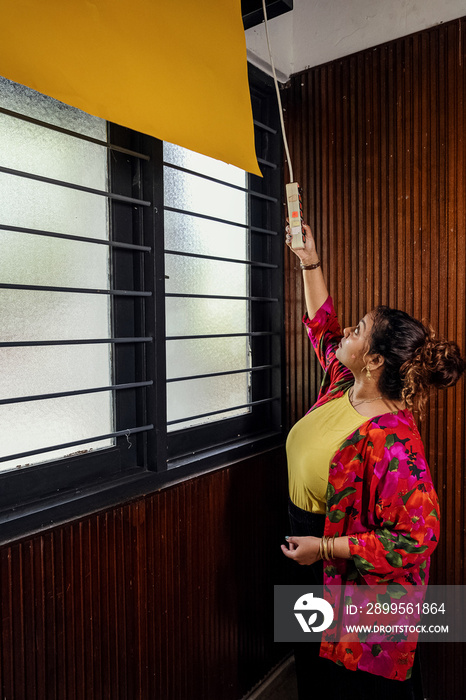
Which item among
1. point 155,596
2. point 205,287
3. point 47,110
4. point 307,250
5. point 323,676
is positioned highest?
point 47,110

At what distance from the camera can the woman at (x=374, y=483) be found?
3.99 feet

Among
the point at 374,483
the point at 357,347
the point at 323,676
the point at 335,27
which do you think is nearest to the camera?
the point at 374,483

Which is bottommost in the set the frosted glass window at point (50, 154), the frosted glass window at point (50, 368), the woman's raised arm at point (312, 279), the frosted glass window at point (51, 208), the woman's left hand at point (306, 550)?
the woman's left hand at point (306, 550)

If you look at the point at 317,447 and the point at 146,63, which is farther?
the point at 317,447

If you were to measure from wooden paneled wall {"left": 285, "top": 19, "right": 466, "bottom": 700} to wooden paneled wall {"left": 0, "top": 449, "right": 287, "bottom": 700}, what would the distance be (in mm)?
592

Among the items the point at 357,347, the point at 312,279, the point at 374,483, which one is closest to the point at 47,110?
the point at 312,279

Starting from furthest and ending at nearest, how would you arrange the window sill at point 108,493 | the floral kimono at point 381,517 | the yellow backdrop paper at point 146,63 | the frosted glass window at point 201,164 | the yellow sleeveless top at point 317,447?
the frosted glass window at point 201,164, the yellow sleeveless top at point 317,447, the floral kimono at point 381,517, the window sill at point 108,493, the yellow backdrop paper at point 146,63

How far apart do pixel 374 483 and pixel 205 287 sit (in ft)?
2.73

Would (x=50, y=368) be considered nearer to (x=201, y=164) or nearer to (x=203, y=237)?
(x=203, y=237)

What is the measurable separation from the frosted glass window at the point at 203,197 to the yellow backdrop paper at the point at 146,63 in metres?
0.27

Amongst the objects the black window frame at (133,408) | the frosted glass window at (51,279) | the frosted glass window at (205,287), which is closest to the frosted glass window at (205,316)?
→ the frosted glass window at (205,287)

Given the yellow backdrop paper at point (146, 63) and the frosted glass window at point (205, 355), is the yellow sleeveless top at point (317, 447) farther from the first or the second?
the yellow backdrop paper at point (146, 63)

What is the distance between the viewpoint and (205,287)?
5.50 feet

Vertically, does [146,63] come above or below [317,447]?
above
